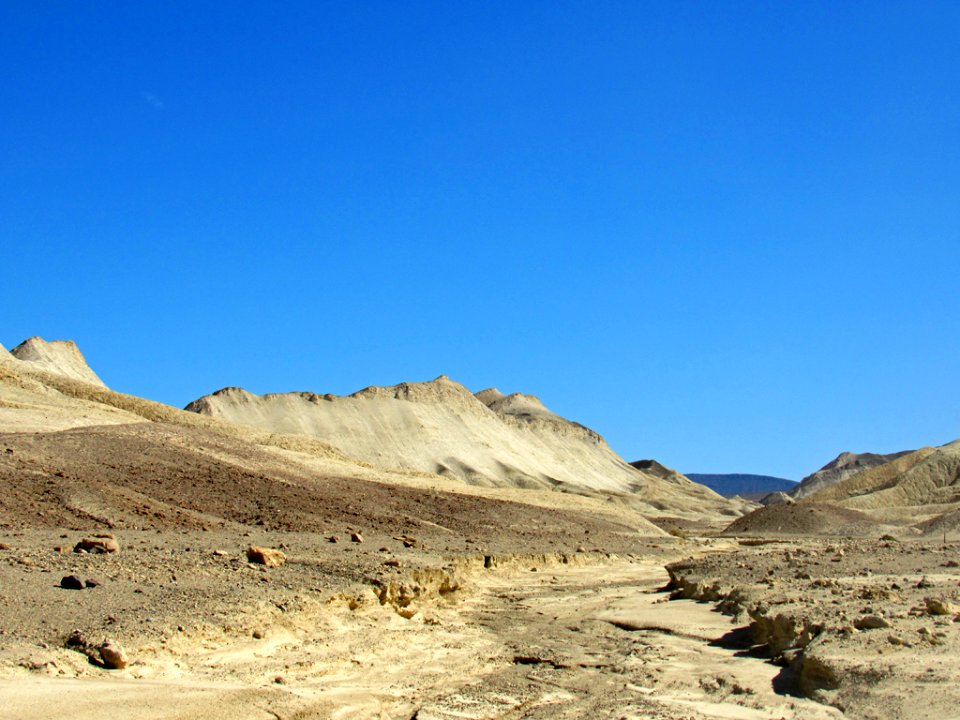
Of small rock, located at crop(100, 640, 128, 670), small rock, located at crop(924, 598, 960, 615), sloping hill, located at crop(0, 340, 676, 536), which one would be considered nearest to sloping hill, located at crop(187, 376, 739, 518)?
sloping hill, located at crop(0, 340, 676, 536)

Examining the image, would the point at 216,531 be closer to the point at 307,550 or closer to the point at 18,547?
the point at 307,550

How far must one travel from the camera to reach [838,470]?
609 ft

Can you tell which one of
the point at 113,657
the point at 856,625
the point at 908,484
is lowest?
the point at 113,657

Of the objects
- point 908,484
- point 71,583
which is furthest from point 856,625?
point 908,484

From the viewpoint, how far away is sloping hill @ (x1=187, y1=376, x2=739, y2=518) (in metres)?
92.9

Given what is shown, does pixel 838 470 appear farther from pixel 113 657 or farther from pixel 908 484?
pixel 113 657

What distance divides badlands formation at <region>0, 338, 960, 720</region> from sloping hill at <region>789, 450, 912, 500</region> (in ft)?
478

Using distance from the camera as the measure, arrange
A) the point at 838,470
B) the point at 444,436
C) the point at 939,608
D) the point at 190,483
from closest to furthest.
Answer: the point at 939,608 < the point at 190,483 < the point at 444,436 < the point at 838,470

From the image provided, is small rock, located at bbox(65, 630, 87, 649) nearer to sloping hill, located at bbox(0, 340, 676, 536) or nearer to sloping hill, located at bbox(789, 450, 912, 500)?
sloping hill, located at bbox(0, 340, 676, 536)

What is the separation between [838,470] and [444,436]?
4418 inches

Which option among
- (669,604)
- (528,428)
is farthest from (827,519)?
(528,428)

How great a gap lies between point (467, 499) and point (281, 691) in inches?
1093

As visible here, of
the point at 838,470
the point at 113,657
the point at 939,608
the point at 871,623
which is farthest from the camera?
the point at 838,470

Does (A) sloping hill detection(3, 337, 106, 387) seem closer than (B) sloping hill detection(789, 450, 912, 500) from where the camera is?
Yes
